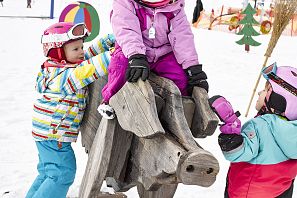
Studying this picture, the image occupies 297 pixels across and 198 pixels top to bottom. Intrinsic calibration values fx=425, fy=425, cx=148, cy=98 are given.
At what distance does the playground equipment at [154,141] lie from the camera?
4.91 ft

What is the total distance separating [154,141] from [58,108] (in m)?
1.11

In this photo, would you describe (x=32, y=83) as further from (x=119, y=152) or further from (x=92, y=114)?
(x=119, y=152)

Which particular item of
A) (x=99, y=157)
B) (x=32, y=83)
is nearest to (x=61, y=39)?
(x=99, y=157)

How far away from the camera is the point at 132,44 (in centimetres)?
191

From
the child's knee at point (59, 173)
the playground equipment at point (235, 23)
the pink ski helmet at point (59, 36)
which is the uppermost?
the pink ski helmet at point (59, 36)

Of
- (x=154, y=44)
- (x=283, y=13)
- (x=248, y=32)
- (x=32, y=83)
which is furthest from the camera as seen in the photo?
(x=248, y=32)

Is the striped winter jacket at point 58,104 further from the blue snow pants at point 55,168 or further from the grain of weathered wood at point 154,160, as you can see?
the grain of weathered wood at point 154,160

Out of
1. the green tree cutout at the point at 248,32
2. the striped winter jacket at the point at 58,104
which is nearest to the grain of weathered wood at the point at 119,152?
the striped winter jacket at the point at 58,104

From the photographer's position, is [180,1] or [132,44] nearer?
[132,44]

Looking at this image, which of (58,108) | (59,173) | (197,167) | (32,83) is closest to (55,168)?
(59,173)

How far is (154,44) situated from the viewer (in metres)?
2.08

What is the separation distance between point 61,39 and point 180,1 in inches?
35.7

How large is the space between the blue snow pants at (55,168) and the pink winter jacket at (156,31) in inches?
40.4

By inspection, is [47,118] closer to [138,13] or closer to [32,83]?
[138,13]
